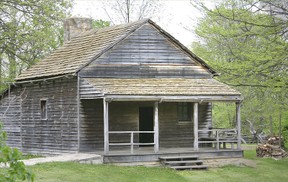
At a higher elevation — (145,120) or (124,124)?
(145,120)

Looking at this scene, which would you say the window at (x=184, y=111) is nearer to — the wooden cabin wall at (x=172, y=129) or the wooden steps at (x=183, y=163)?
the wooden cabin wall at (x=172, y=129)

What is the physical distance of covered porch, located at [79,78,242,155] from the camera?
24125 mm

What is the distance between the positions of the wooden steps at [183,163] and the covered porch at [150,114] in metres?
0.39

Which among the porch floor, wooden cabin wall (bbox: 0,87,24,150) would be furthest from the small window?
the porch floor

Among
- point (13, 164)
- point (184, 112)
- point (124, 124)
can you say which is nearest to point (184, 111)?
point (184, 112)

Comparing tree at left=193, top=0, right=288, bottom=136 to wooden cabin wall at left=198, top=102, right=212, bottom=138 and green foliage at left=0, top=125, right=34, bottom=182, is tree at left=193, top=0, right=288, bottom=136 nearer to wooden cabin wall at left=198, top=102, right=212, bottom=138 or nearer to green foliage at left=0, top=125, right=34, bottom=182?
wooden cabin wall at left=198, top=102, right=212, bottom=138

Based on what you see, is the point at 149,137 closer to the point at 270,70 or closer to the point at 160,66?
the point at 160,66

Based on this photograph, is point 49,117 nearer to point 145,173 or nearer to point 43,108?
point 43,108

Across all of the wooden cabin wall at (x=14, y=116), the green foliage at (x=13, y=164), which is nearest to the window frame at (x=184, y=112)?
the wooden cabin wall at (x=14, y=116)

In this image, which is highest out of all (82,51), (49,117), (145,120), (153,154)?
(82,51)

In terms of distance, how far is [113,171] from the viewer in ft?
70.5

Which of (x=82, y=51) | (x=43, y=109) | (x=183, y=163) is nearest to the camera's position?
(x=183, y=163)

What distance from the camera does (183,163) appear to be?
24.3 m

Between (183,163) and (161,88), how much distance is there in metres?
3.29
